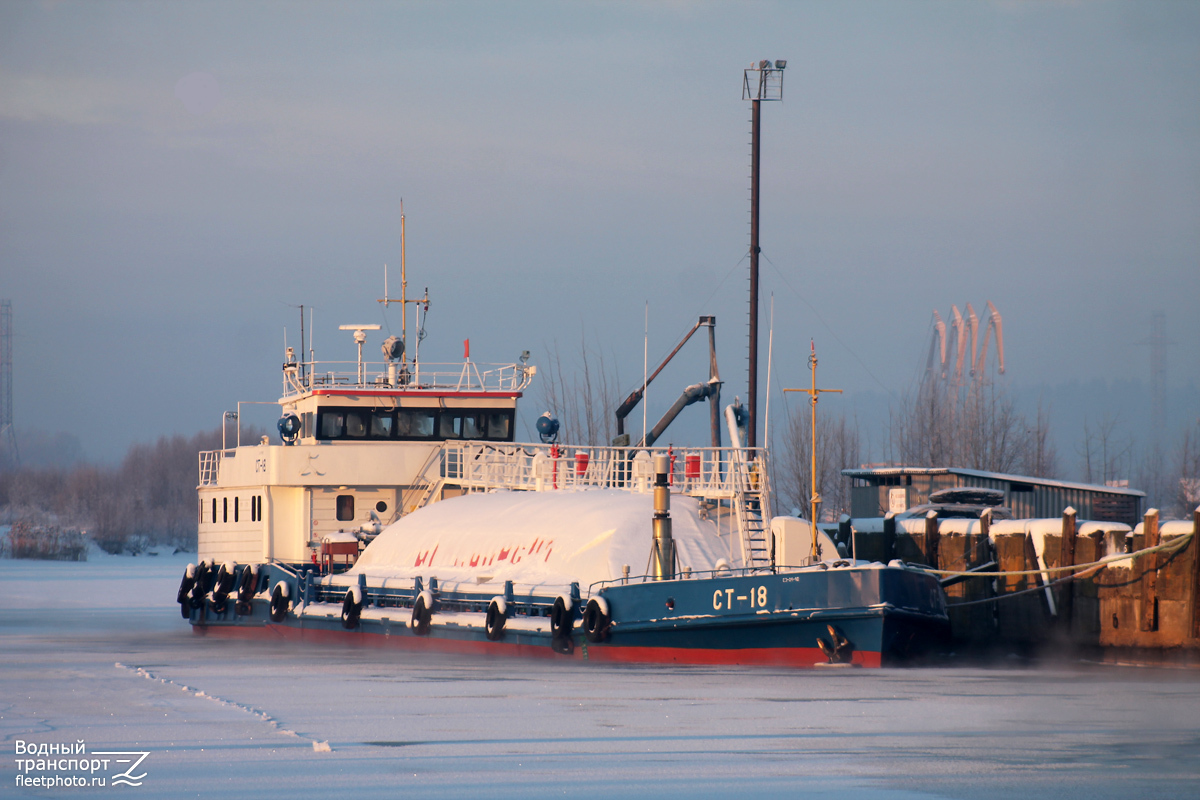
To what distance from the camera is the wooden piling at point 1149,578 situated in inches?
876

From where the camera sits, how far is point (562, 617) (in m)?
20.8

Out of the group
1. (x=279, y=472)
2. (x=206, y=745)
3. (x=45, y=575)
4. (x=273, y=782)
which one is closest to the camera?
(x=273, y=782)

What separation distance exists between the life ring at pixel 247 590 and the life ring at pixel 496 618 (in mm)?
8676

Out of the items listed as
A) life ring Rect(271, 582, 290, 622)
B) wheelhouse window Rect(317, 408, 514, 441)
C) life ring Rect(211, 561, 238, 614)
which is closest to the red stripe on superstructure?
wheelhouse window Rect(317, 408, 514, 441)

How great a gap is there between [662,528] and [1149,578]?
26.7 feet

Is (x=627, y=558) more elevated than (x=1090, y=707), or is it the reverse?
(x=627, y=558)

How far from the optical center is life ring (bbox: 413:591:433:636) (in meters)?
23.4

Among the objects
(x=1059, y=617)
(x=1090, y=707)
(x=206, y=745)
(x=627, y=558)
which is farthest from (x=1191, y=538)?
(x=206, y=745)

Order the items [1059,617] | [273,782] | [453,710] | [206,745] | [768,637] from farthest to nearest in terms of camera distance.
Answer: [1059,617]
[768,637]
[453,710]
[206,745]
[273,782]

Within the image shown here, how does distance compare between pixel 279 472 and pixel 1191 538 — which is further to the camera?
pixel 279 472

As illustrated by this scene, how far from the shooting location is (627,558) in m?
21.3

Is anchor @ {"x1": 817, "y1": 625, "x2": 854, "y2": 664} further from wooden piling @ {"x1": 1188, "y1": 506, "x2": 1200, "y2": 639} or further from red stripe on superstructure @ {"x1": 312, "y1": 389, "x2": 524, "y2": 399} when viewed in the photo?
red stripe on superstructure @ {"x1": 312, "y1": 389, "x2": 524, "y2": 399}

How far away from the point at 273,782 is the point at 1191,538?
1603 centimetres

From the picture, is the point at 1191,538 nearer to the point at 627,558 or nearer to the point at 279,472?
the point at 627,558
